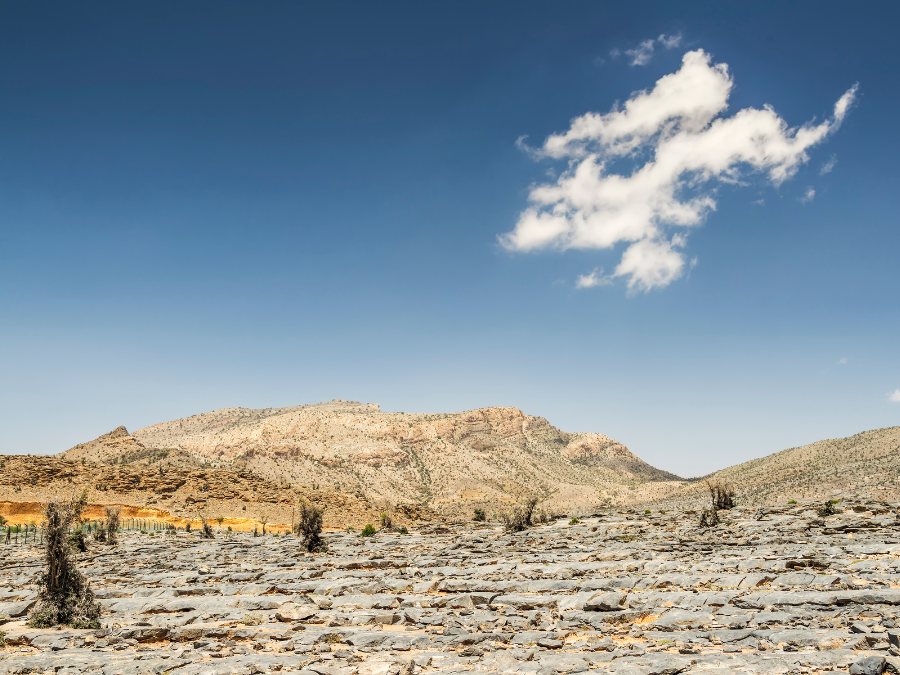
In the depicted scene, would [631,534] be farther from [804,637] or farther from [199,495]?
[199,495]

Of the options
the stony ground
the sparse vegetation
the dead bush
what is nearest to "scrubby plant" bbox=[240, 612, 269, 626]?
the stony ground

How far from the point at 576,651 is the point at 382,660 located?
364 cm

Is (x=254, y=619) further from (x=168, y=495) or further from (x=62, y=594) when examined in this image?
(x=168, y=495)

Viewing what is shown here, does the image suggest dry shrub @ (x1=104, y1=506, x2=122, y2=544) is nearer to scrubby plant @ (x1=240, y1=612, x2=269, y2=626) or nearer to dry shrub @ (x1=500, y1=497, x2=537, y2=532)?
scrubby plant @ (x1=240, y1=612, x2=269, y2=626)

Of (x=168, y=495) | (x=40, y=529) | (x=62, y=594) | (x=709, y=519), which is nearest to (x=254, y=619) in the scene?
(x=62, y=594)

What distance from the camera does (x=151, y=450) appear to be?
87.9 m

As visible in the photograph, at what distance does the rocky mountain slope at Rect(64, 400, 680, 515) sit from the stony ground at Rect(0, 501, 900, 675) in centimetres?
6323

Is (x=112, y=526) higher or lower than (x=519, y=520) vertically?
higher

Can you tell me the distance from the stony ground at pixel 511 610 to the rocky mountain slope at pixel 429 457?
63228 mm

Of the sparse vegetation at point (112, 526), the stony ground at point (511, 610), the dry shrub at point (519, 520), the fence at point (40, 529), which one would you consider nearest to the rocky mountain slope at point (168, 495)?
the fence at point (40, 529)

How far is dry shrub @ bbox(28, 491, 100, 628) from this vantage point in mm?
13008

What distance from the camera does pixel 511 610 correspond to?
12.8 m

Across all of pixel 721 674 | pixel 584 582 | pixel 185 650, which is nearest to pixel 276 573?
pixel 185 650

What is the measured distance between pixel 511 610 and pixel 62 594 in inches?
466
